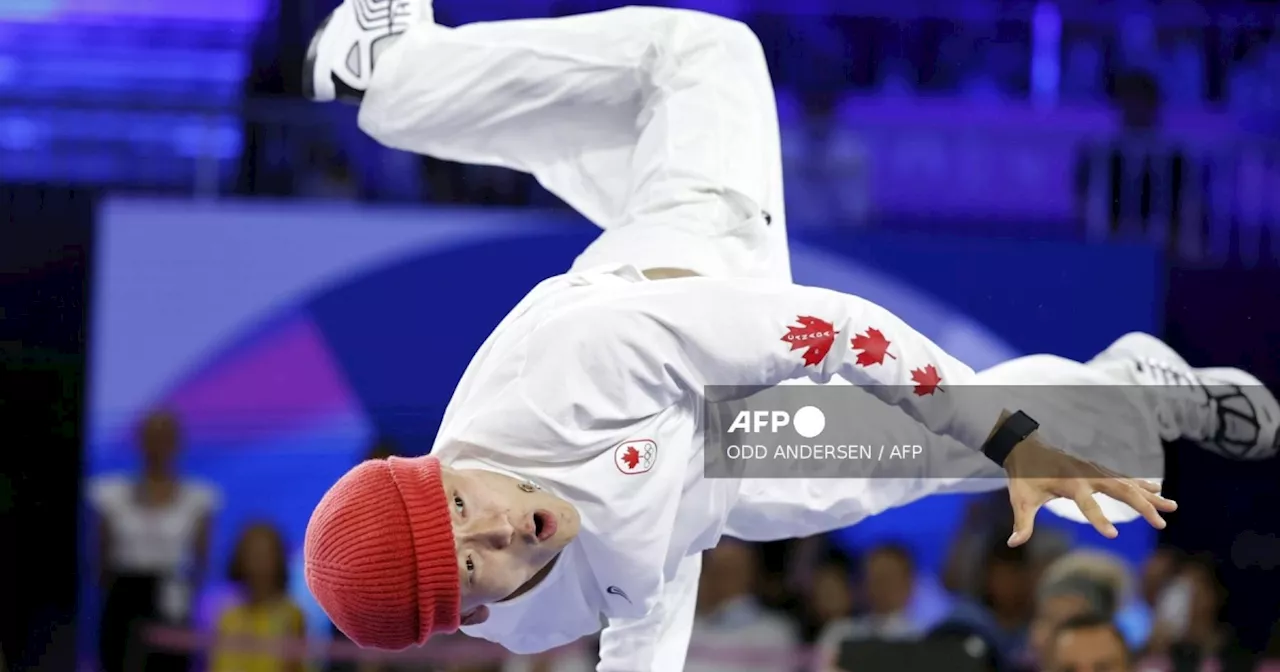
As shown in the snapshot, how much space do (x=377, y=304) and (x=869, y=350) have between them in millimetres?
1918

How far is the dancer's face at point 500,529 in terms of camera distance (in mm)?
1780

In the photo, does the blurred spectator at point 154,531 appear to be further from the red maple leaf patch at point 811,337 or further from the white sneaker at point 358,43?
the red maple leaf patch at point 811,337

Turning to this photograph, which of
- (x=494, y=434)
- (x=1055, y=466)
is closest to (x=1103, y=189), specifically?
(x=1055, y=466)

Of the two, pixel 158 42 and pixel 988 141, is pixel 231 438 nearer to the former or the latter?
pixel 158 42

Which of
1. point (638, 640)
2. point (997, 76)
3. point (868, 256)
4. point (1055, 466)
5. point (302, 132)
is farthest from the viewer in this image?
point (997, 76)

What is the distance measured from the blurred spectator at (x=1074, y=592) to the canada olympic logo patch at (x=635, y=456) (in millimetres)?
920

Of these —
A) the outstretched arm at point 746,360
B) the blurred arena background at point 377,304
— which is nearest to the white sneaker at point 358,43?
the blurred arena background at point 377,304

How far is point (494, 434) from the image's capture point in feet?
6.10

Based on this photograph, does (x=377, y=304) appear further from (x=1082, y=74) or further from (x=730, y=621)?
(x=1082, y=74)

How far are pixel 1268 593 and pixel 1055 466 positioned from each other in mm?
1976

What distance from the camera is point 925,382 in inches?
74.8

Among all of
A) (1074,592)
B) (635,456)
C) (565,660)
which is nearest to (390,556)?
(635,456)

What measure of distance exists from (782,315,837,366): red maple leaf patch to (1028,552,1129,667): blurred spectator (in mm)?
873

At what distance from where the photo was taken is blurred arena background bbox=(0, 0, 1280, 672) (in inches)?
125
